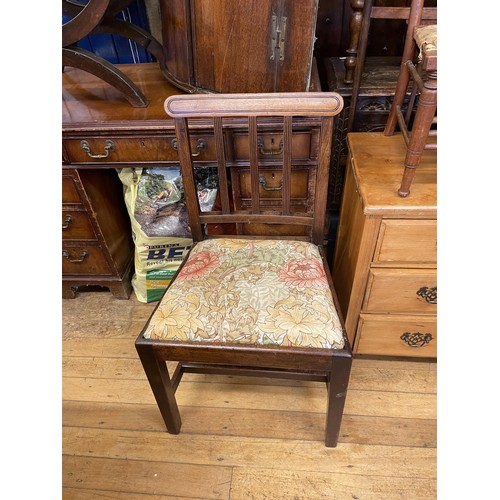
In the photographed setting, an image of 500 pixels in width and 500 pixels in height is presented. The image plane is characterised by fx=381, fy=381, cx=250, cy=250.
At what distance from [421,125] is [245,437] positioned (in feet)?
3.80

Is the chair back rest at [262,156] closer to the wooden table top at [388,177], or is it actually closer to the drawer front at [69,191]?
the wooden table top at [388,177]

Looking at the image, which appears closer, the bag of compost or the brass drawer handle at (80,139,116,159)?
the brass drawer handle at (80,139,116,159)

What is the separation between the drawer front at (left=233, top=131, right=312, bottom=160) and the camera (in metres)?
1.30

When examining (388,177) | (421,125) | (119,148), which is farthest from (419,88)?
(119,148)

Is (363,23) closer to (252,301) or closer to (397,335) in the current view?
(252,301)

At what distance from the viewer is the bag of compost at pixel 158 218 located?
1.53m

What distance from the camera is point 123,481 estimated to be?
128 cm

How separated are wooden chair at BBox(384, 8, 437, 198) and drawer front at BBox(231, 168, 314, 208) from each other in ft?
1.28

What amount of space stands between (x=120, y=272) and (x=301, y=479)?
117 cm

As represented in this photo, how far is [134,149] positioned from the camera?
1363 millimetres

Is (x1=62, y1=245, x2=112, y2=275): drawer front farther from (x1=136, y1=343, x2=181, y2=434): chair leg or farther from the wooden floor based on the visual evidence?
(x1=136, y1=343, x2=181, y2=434): chair leg

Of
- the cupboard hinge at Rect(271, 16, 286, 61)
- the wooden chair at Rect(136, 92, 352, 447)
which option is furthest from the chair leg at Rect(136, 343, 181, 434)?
the cupboard hinge at Rect(271, 16, 286, 61)

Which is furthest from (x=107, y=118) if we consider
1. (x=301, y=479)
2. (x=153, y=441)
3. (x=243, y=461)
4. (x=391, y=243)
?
(x=301, y=479)

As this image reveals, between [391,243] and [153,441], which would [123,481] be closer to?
[153,441]
